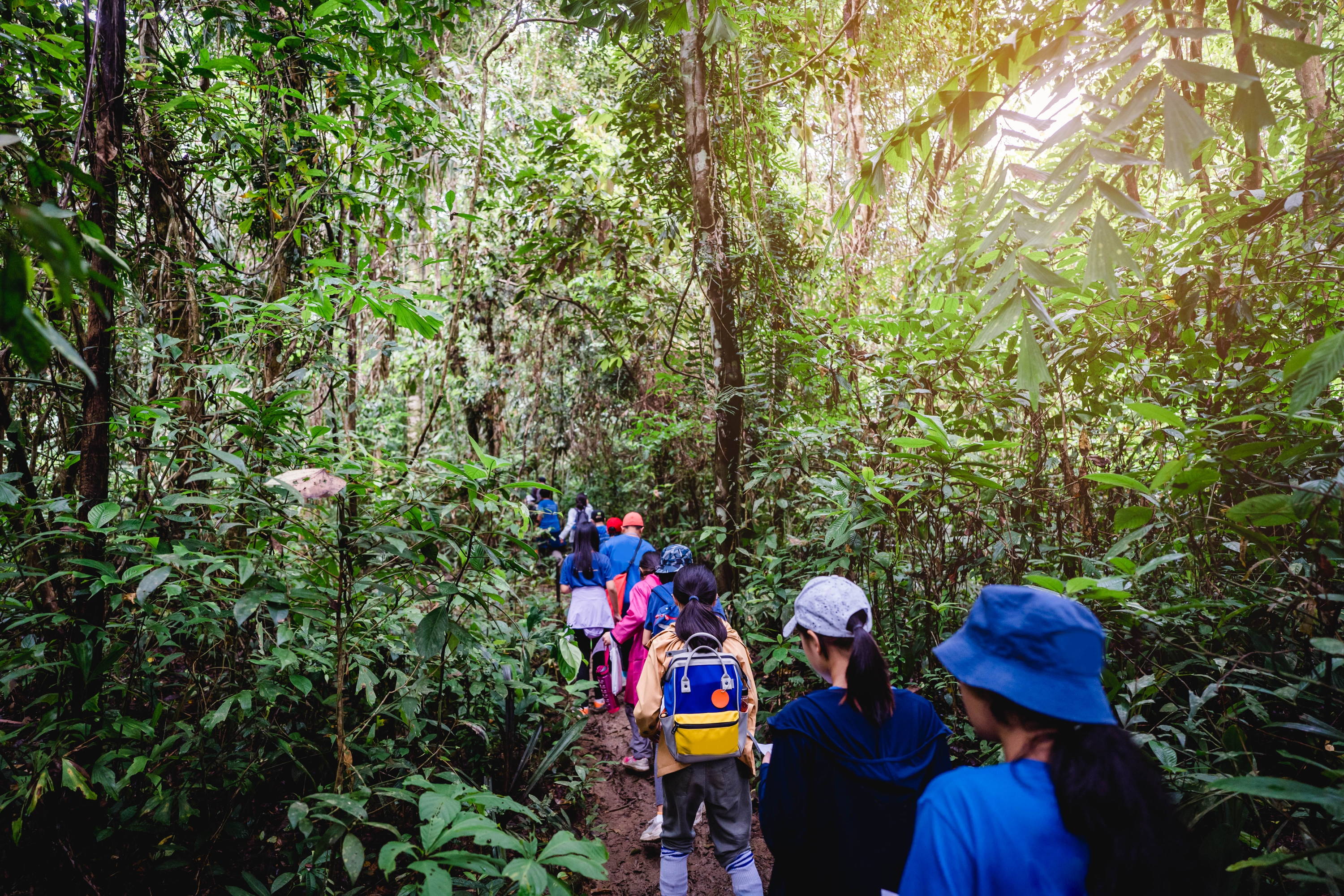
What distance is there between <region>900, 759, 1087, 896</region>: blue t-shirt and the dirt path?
7.63ft

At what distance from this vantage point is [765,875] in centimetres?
376

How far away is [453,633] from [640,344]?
22.3ft

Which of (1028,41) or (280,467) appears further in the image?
(280,467)

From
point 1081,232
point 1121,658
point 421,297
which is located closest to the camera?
point 1121,658

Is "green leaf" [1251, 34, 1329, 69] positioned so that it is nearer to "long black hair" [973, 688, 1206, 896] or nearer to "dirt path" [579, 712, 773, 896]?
→ "long black hair" [973, 688, 1206, 896]

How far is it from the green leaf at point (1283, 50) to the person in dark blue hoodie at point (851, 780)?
5.53 ft

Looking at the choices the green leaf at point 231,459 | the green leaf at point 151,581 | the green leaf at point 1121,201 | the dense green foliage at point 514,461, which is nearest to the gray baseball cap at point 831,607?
the dense green foliage at point 514,461

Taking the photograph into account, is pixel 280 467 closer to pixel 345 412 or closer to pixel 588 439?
pixel 345 412

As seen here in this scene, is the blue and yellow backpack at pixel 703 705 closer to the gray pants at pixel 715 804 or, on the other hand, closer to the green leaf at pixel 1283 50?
the gray pants at pixel 715 804

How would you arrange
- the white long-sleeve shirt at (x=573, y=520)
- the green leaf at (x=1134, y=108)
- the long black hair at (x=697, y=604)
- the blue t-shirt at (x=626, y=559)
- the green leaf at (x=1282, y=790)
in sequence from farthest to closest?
the white long-sleeve shirt at (x=573, y=520) → the blue t-shirt at (x=626, y=559) → the long black hair at (x=697, y=604) → the green leaf at (x=1134, y=108) → the green leaf at (x=1282, y=790)

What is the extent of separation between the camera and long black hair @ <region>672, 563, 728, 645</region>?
119 inches

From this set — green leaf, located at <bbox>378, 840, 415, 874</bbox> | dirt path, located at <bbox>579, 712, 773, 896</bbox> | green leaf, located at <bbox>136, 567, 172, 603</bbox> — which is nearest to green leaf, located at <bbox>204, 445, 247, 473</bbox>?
green leaf, located at <bbox>136, 567, 172, 603</bbox>

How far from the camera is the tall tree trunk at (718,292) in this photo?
5027mm

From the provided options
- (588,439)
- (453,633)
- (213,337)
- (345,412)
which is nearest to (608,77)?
(588,439)
